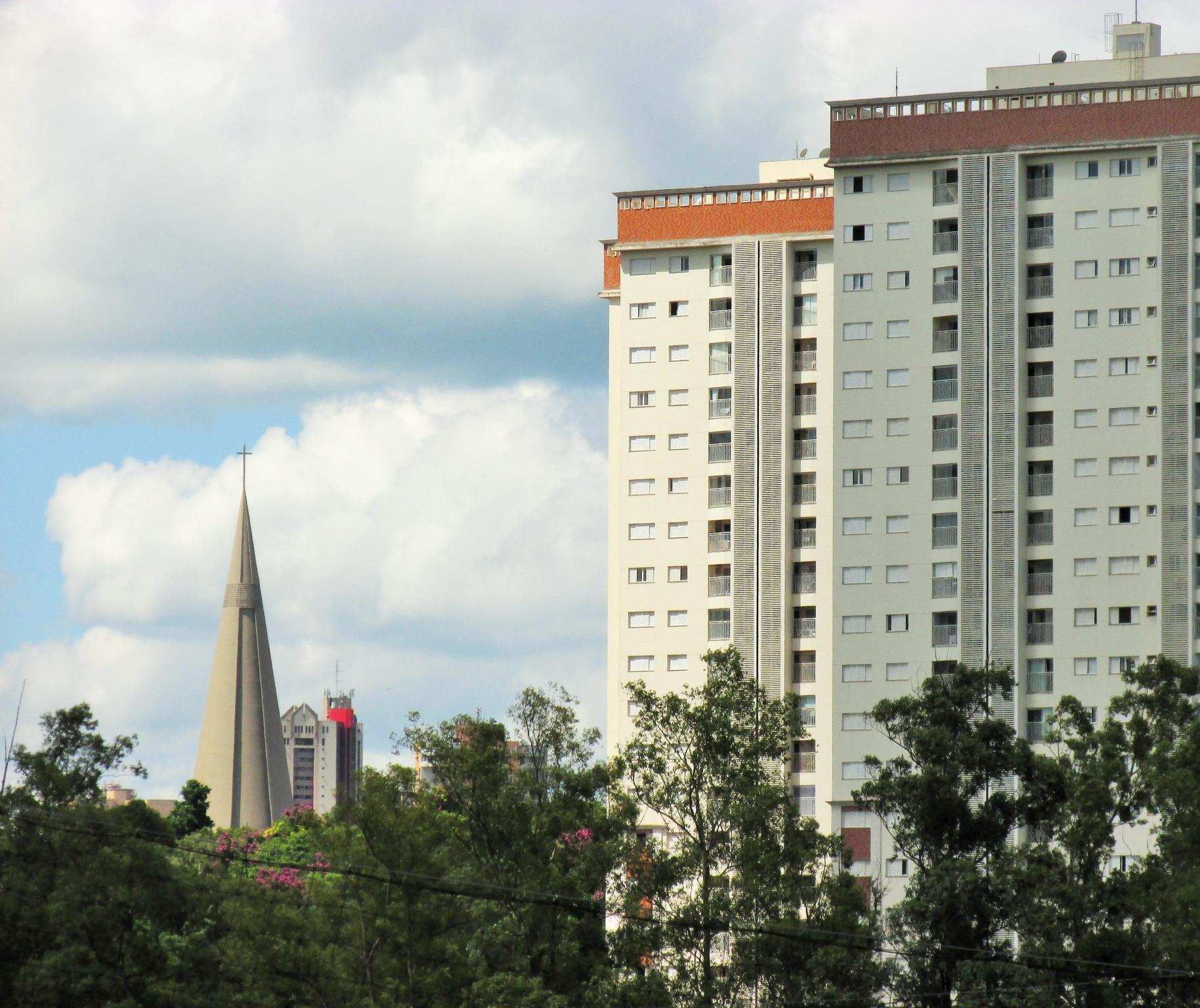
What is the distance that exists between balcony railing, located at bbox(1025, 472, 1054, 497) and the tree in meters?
27.5

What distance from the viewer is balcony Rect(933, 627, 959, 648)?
8412 cm

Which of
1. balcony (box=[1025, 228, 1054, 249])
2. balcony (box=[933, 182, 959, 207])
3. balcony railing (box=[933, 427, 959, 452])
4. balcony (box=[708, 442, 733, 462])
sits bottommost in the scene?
balcony railing (box=[933, 427, 959, 452])

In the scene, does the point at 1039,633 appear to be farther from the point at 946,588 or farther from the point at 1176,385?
the point at 1176,385

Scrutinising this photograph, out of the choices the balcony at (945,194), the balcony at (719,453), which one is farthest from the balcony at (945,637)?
the balcony at (945,194)

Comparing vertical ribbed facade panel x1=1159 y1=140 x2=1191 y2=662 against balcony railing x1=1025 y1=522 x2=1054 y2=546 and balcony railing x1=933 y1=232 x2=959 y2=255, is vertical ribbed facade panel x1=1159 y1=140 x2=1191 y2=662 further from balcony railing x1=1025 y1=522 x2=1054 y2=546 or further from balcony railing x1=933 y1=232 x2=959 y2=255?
balcony railing x1=933 y1=232 x2=959 y2=255

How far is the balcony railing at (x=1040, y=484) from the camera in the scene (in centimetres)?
8419

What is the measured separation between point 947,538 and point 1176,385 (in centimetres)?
1044

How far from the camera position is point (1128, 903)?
51.1 metres

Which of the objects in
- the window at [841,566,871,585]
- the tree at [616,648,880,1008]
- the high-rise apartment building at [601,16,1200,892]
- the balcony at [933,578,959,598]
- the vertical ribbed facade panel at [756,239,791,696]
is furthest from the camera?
the vertical ribbed facade panel at [756,239,791,696]

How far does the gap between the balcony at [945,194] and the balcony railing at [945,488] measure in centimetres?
1075

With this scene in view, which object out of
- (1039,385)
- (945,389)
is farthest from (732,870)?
(1039,385)

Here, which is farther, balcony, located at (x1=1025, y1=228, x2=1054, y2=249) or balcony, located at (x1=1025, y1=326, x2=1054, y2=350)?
balcony, located at (x1=1025, y1=228, x2=1054, y2=249)

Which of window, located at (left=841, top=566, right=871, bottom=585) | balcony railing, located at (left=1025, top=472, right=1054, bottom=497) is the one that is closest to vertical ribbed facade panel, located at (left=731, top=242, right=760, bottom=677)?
window, located at (left=841, top=566, right=871, bottom=585)

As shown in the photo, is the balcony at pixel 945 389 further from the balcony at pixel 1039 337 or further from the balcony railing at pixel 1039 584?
the balcony railing at pixel 1039 584
